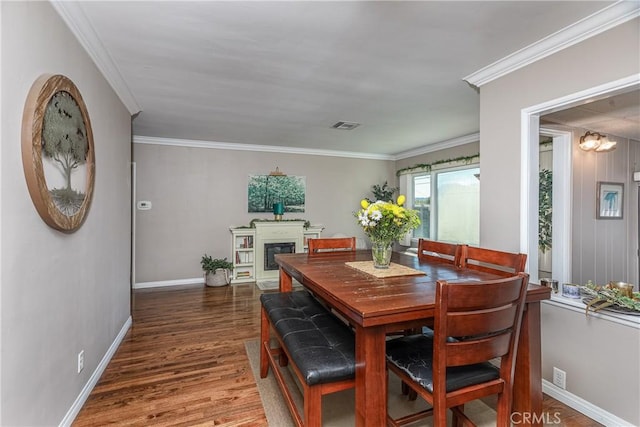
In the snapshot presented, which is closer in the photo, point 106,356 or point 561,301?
point 561,301

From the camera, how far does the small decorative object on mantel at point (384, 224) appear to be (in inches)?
77.4

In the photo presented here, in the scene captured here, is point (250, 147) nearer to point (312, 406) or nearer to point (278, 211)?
point (278, 211)

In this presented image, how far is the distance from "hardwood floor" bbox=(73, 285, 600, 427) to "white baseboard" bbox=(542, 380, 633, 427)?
1.7 inches

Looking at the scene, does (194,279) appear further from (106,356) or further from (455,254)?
(455,254)

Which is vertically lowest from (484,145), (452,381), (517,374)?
(517,374)

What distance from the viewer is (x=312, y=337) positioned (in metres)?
1.73

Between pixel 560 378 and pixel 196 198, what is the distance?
16.5 feet

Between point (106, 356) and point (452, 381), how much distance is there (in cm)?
262

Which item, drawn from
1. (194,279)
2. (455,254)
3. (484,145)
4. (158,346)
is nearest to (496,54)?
(484,145)

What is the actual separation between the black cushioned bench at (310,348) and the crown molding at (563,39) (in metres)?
2.28

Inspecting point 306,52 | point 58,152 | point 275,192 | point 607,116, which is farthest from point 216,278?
point 607,116

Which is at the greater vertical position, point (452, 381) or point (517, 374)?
point (452, 381)

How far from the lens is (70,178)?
1.74m

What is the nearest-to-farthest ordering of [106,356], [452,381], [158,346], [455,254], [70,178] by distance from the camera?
[452,381] → [70,178] → [455,254] → [106,356] → [158,346]
